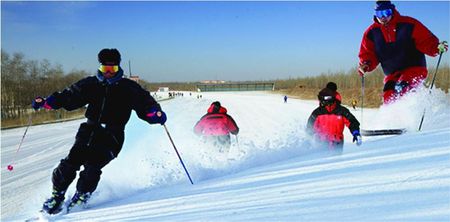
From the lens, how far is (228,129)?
737 cm

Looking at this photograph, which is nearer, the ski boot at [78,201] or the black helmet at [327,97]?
the ski boot at [78,201]

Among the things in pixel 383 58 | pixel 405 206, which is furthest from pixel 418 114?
pixel 405 206

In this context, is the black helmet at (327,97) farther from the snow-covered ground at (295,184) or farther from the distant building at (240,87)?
the distant building at (240,87)

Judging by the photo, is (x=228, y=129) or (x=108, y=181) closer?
(x=108, y=181)

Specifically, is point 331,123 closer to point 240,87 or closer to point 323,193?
point 323,193

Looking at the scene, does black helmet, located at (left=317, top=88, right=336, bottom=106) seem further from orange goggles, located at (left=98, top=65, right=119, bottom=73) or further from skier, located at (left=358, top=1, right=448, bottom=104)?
orange goggles, located at (left=98, top=65, right=119, bottom=73)

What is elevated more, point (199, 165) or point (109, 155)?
point (109, 155)

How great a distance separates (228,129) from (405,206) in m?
5.09

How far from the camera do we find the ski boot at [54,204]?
3.74 m

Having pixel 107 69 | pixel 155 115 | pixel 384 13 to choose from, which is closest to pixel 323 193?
pixel 155 115

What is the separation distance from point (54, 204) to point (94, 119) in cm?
97

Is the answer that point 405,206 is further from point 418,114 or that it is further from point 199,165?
point 418,114

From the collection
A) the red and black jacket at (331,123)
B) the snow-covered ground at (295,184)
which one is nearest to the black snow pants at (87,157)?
the snow-covered ground at (295,184)

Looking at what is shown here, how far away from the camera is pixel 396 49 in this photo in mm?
6293
